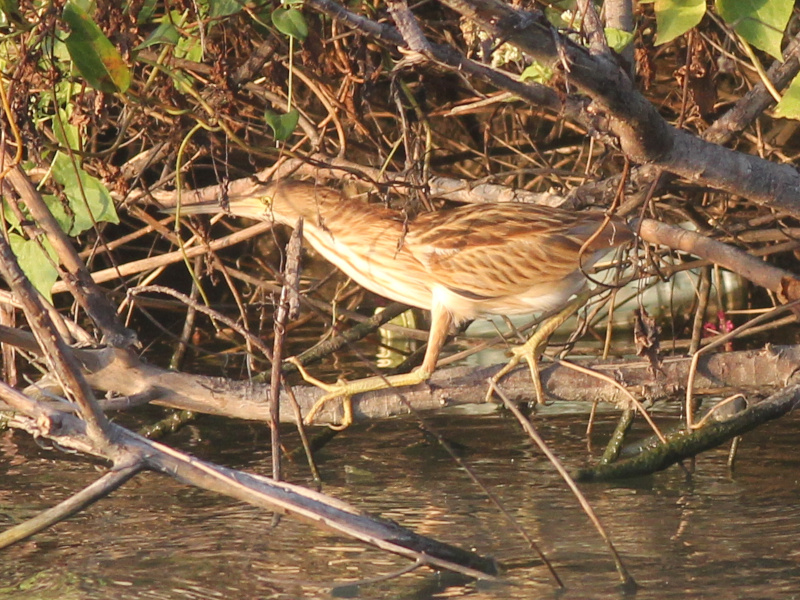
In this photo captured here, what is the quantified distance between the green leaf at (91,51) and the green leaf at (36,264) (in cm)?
46

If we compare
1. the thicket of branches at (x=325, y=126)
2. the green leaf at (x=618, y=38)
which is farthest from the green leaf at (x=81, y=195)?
the green leaf at (x=618, y=38)

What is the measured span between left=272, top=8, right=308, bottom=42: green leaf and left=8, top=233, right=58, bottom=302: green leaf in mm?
776

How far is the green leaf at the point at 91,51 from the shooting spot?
248 centimetres

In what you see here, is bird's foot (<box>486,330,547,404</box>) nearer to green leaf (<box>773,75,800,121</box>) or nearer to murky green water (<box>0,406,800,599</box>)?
murky green water (<box>0,406,800,599</box>)

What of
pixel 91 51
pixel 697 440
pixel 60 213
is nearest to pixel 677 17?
pixel 697 440

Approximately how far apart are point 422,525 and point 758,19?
1.34 metres

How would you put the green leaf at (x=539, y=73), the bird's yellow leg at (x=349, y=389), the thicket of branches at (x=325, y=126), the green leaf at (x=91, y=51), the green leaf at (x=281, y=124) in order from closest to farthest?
the thicket of branches at (x=325, y=126)
the green leaf at (x=539, y=73)
the green leaf at (x=91, y=51)
the green leaf at (x=281, y=124)
the bird's yellow leg at (x=349, y=389)

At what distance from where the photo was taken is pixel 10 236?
2891 mm

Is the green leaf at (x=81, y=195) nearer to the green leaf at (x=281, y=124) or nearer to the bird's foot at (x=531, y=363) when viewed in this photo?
the green leaf at (x=281, y=124)

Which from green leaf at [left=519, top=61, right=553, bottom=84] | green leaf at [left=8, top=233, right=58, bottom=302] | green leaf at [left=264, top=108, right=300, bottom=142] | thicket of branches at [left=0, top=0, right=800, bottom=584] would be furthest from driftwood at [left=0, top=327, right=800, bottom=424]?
green leaf at [left=519, top=61, right=553, bottom=84]

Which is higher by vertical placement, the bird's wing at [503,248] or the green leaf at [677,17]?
the green leaf at [677,17]

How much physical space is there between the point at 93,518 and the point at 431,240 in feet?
3.48

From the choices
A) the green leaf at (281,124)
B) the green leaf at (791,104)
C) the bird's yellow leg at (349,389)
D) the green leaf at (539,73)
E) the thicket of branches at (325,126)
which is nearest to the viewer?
the thicket of branches at (325,126)

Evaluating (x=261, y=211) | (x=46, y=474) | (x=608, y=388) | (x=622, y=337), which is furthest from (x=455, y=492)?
(x=622, y=337)
